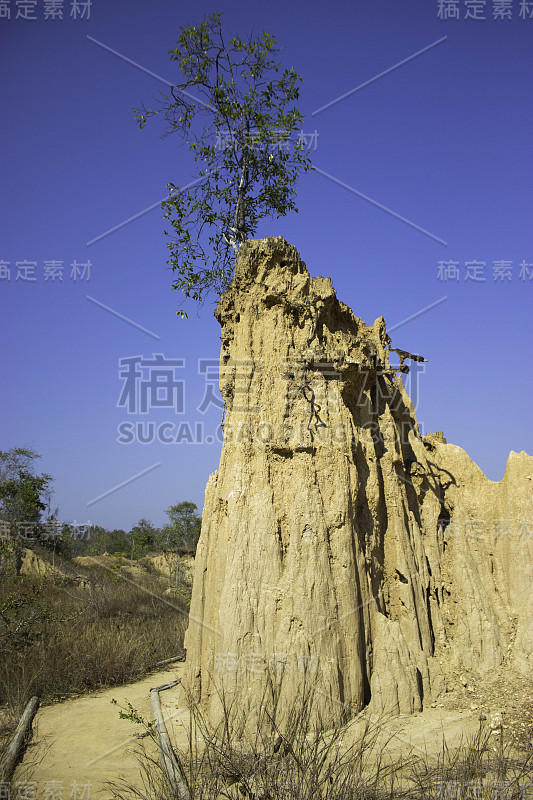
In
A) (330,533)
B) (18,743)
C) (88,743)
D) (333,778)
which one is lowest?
(88,743)

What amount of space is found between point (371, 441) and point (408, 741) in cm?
326

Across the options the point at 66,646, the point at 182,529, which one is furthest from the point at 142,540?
the point at 66,646

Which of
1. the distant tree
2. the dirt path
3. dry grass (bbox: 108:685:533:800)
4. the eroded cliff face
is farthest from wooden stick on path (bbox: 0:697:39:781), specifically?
the distant tree

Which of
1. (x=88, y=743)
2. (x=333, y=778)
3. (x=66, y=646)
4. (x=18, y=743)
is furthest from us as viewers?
(x=66, y=646)

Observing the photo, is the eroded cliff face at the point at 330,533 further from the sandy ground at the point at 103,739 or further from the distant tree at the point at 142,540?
the distant tree at the point at 142,540

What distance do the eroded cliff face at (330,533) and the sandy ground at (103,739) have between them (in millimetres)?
375

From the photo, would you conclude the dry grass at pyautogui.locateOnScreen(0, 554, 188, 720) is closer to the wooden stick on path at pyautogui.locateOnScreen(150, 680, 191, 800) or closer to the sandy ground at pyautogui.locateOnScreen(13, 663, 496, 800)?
the sandy ground at pyautogui.locateOnScreen(13, 663, 496, 800)

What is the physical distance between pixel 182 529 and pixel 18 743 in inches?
770

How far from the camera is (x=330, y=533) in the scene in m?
5.95

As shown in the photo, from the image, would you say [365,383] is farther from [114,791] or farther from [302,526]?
[114,791]

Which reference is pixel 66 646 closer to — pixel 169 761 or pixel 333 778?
pixel 169 761

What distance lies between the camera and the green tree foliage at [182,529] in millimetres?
24250

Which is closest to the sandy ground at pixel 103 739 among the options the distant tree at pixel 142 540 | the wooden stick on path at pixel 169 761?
the wooden stick on path at pixel 169 761

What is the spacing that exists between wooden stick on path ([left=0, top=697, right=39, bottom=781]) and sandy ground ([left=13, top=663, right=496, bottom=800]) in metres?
0.09
